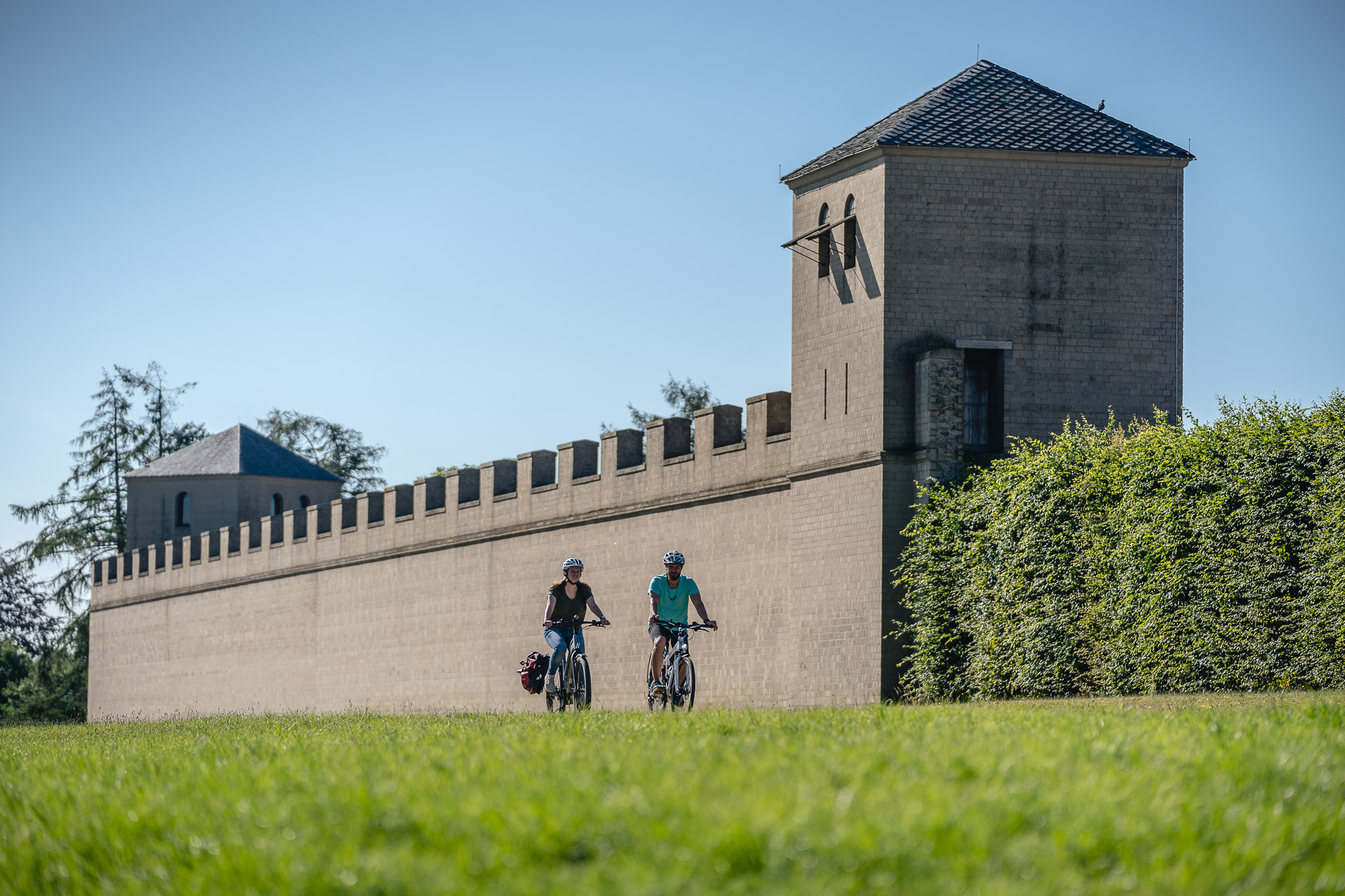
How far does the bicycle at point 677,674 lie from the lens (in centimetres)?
1407

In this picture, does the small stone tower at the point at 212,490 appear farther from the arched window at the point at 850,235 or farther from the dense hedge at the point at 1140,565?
the dense hedge at the point at 1140,565

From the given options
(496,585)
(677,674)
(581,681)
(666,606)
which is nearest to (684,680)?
(677,674)

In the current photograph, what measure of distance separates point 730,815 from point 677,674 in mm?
8860

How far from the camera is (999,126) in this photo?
2041 cm

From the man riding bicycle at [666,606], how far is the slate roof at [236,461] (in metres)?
36.6

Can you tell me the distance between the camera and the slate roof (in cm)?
4897

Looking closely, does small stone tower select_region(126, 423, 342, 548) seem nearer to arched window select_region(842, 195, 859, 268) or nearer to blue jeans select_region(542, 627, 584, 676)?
arched window select_region(842, 195, 859, 268)

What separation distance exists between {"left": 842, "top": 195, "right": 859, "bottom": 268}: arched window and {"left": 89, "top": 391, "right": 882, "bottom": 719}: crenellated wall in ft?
7.90

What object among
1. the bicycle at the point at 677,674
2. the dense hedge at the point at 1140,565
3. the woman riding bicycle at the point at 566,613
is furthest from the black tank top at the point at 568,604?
the dense hedge at the point at 1140,565

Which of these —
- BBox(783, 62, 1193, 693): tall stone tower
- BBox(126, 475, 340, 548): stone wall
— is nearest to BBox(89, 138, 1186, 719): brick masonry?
BBox(783, 62, 1193, 693): tall stone tower

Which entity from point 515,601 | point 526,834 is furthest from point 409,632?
point 526,834

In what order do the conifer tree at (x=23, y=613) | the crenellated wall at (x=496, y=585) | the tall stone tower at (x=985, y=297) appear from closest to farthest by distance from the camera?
1. the tall stone tower at (x=985, y=297)
2. the crenellated wall at (x=496, y=585)
3. the conifer tree at (x=23, y=613)

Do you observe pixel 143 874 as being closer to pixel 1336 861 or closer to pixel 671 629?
pixel 1336 861

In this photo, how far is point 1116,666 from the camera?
50.9ft
